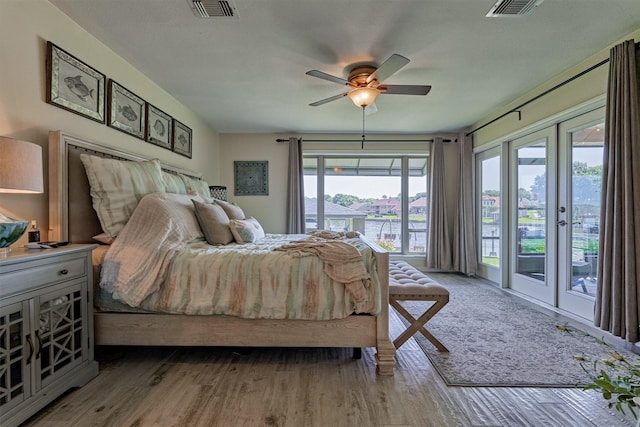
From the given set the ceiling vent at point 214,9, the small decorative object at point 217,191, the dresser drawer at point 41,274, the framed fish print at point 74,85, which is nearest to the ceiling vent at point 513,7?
the ceiling vent at point 214,9

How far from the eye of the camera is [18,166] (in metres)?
1.44

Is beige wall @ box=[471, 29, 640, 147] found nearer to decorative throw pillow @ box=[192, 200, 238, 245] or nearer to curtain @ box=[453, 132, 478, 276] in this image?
curtain @ box=[453, 132, 478, 276]

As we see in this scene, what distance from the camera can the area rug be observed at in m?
1.84

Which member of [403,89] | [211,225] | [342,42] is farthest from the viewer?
[403,89]

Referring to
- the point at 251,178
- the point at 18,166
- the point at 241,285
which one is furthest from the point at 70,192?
the point at 251,178

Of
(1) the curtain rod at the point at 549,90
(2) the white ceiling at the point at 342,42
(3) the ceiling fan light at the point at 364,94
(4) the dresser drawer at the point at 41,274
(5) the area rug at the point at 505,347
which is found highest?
(2) the white ceiling at the point at 342,42

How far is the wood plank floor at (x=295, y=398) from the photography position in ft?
4.86

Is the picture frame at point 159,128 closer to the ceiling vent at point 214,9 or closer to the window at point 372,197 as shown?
the ceiling vent at point 214,9

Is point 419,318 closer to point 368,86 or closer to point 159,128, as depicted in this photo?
point 368,86

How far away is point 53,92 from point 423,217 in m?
4.85

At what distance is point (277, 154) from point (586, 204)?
403 cm

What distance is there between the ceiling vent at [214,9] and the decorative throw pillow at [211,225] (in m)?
1.39

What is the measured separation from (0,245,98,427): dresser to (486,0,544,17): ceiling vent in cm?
296

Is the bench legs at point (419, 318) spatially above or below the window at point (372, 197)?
below
